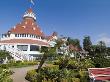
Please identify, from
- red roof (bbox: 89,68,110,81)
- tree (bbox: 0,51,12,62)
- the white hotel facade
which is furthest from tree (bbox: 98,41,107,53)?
red roof (bbox: 89,68,110,81)

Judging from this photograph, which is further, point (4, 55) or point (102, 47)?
point (102, 47)

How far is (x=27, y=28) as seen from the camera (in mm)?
77188

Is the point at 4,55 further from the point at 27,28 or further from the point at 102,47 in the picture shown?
the point at 102,47

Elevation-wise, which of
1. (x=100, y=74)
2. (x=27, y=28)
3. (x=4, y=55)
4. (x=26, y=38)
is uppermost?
(x=27, y=28)

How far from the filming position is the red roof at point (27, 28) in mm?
75881

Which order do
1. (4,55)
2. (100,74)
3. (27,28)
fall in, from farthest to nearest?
(27,28), (4,55), (100,74)

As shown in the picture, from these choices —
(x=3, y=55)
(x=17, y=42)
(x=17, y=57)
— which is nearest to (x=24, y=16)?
(x=17, y=42)

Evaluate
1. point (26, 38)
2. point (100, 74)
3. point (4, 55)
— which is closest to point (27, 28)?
point (26, 38)

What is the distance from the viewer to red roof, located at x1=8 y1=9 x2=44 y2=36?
249 ft

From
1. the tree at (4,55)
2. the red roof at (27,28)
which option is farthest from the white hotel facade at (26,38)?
the tree at (4,55)

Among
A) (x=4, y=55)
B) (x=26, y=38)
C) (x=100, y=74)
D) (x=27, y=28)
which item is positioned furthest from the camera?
(x=27, y=28)

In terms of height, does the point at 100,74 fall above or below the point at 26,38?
below

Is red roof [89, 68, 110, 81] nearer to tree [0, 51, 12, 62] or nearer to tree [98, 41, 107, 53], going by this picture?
tree [0, 51, 12, 62]

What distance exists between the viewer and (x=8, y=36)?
7712cm
